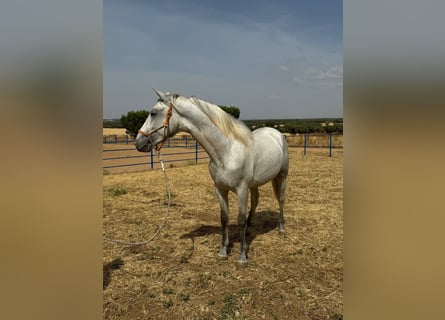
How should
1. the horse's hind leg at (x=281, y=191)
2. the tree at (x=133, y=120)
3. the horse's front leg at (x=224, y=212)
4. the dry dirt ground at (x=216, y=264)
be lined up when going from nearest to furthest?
the dry dirt ground at (x=216, y=264) < the horse's front leg at (x=224, y=212) < the horse's hind leg at (x=281, y=191) < the tree at (x=133, y=120)

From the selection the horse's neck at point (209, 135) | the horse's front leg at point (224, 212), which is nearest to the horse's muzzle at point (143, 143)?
the horse's neck at point (209, 135)

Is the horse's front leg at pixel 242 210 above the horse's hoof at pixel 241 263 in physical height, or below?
above

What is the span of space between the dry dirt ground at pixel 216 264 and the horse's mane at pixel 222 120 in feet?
5.11

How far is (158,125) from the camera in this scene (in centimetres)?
345

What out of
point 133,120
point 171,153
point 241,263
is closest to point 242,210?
point 241,263

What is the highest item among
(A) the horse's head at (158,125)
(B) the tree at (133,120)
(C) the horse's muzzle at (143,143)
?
(B) the tree at (133,120)

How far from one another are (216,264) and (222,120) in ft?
5.69

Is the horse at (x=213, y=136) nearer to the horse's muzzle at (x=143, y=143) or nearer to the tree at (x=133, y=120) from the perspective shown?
the horse's muzzle at (x=143, y=143)

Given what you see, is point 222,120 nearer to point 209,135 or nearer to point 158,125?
point 209,135

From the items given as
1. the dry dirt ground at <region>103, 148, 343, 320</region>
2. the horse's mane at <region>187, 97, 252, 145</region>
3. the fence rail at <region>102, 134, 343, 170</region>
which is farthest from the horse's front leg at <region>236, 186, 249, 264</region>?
the fence rail at <region>102, 134, 343, 170</region>

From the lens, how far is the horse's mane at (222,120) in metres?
3.54
